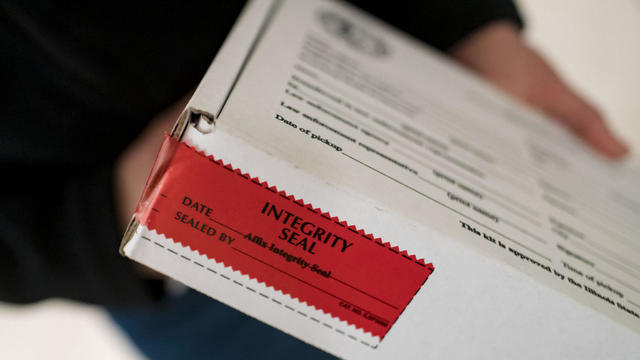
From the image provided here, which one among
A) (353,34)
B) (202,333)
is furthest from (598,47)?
(202,333)

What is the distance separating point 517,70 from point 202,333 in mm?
467

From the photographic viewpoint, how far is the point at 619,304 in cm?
20

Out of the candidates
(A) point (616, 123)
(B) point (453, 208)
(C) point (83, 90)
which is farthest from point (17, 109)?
(A) point (616, 123)

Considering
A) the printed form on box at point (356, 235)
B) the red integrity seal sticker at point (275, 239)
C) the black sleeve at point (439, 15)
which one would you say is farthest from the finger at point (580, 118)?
the red integrity seal sticker at point (275, 239)

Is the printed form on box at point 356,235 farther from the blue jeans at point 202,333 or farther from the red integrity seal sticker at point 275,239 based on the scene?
the blue jeans at point 202,333

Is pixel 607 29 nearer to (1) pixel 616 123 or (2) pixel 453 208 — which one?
(1) pixel 616 123

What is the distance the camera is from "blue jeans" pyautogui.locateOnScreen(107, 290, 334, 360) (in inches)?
17.1

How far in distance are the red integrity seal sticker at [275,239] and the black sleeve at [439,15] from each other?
0.38 m

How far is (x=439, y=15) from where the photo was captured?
473mm

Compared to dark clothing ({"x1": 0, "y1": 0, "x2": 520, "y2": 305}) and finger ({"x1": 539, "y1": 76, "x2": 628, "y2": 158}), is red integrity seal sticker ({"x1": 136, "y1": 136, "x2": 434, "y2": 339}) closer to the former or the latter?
dark clothing ({"x1": 0, "y1": 0, "x2": 520, "y2": 305})

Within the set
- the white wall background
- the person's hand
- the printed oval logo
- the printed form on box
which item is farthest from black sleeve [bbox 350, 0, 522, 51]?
the white wall background

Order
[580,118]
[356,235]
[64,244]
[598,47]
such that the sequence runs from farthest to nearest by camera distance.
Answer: [598,47]
[580,118]
[64,244]
[356,235]

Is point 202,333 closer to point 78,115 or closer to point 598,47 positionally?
point 78,115

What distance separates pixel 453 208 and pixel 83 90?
Answer: 11.5 inches
